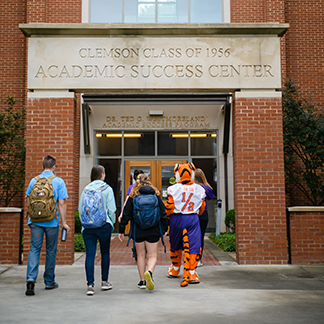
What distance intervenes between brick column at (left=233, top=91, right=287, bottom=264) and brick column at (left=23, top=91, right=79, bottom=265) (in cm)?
334

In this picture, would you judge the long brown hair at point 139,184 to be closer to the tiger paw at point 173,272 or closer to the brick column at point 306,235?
the tiger paw at point 173,272

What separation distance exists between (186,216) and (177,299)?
56.1 inches

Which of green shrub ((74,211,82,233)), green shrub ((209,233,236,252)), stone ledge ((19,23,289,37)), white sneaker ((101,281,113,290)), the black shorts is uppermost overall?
stone ledge ((19,23,289,37))

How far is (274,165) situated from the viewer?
26.2ft

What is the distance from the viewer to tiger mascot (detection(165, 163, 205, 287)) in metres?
6.20

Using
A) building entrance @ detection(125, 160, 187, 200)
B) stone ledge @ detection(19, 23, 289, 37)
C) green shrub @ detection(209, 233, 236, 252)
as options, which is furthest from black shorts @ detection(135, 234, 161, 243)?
building entrance @ detection(125, 160, 187, 200)

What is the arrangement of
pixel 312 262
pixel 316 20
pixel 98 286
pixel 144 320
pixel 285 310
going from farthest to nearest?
pixel 316 20
pixel 312 262
pixel 98 286
pixel 285 310
pixel 144 320

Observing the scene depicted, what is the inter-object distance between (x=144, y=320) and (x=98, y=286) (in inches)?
74.9

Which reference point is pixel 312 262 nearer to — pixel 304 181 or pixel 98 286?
pixel 98 286

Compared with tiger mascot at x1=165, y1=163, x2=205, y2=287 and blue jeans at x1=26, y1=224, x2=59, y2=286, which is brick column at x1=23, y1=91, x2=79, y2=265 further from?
tiger mascot at x1=165, y1=163, x2=205, y2=287

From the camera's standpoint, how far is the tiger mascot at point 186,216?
620 cm

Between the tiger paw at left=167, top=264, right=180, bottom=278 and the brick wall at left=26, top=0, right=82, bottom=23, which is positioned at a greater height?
the brick wall at left=26, top=0, right=82, bottom=23

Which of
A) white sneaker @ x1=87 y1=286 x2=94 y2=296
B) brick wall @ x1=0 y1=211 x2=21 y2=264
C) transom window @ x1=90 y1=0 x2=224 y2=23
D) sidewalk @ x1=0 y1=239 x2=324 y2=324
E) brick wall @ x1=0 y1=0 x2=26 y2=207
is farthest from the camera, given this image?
brick wall @ x1=0 y1=0 x2=26 y2=207

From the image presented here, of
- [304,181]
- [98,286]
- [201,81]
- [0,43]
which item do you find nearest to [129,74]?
[201,81]
